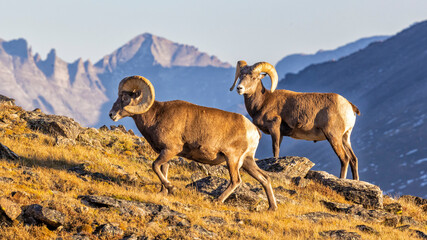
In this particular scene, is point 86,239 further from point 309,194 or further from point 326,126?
point 326,126

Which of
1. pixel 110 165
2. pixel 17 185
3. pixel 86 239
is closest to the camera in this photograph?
pixel 86 239

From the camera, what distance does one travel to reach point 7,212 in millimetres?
10805

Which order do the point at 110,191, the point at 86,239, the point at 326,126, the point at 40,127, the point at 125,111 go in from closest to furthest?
the point at 86,239 < the point at 110,191 < the point at 125,111 < the point at 326,126 < the point at 40,127

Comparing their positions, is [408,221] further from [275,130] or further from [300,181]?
[275,130]

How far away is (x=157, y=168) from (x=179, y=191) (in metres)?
1.49

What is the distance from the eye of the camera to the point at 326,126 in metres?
19.8

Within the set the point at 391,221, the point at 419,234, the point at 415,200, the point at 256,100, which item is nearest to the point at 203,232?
the point at 419,234

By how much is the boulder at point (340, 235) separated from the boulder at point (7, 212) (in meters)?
6.87

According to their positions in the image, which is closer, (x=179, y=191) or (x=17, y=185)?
(x=17, y=185)

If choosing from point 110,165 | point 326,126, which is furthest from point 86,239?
point 326,126

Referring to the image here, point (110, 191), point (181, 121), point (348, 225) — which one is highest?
point (348, 225)

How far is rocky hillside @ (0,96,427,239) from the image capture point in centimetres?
1138

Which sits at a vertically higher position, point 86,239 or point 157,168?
point 157,168

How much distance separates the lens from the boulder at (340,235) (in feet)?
42.7
